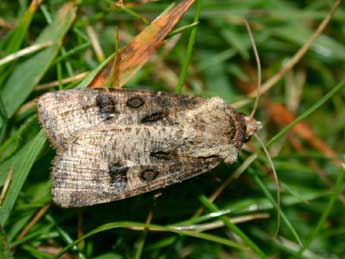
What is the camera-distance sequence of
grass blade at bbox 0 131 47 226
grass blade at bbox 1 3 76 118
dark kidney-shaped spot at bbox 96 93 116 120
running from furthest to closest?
1. grass blade at bbox 1 3 76 118
2. dark kidney-shaped spot at bbox 96 93 116 120
3. grass blade at bbox 0 131 47 226

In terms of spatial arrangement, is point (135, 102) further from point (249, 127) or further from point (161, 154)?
point (249, 127)

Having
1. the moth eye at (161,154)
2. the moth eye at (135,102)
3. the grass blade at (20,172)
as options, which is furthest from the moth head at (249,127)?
the grass blade at (20,172)

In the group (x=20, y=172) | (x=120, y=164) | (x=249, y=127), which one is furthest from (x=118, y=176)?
(x=249, y=127)

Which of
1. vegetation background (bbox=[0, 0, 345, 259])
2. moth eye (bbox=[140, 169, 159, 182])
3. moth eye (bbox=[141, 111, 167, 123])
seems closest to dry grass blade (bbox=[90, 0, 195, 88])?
vegetation background (bbox=[0, 0, 345, 259])

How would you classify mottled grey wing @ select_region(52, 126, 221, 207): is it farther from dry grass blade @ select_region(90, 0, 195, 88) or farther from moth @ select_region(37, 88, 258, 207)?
dry grass blade @ select_region(90, 0, 195, 88)

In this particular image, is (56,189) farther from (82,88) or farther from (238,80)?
(238,80)
